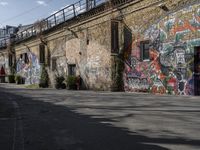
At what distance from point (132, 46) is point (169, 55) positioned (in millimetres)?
4197

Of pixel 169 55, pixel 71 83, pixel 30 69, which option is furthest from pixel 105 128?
pixel 30 69

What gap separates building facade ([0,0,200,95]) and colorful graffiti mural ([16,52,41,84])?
19.9 feet

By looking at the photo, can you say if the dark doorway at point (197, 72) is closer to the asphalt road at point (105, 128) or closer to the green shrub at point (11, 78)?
the asphalt road at point (105, 128)

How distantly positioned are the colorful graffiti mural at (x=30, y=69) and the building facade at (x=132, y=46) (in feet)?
19.9

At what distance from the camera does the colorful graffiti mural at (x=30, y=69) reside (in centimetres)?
4546

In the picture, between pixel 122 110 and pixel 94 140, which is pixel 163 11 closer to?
pixel 122 110

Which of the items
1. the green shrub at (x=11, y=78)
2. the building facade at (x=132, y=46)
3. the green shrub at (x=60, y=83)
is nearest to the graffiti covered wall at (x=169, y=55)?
the building facade at (x=132, y=46)

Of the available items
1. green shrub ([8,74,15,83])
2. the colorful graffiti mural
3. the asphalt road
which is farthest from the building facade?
green shrub ([8,74,15,83])

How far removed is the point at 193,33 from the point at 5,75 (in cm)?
4442

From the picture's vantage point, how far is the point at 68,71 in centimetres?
3559

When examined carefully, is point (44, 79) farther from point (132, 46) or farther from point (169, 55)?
point (169, 55)

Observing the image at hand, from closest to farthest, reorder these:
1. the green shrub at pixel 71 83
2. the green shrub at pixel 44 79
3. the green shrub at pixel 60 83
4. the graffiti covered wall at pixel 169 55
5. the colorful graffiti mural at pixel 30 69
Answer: the graffiti covered wall at pixel 169 55 < the green shrub at pixel 71 83 < the green shrub at pixel 60 83 < the green shrub at pixel 44 79 < the colorful graffiti mural at pixel 30 69

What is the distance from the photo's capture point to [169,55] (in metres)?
21.0

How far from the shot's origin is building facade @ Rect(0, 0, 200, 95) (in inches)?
770
